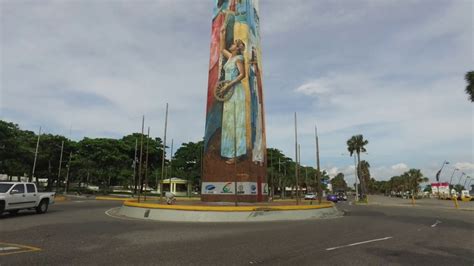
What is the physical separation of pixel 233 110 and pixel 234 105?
15.9 inches

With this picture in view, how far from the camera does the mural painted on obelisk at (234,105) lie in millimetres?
29062

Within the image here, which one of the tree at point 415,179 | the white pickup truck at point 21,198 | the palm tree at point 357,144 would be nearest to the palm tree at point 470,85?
the white pickup truck at point 21,198

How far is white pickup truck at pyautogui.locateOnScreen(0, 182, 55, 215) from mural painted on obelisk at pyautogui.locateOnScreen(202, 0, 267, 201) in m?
11.1

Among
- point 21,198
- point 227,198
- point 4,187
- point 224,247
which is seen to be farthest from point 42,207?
point 224,247

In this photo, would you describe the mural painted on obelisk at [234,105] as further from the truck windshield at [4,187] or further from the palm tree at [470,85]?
the palm tree at [470,85]

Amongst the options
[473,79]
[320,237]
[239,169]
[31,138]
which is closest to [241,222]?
[320,237]

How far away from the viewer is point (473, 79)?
3002 centimetres

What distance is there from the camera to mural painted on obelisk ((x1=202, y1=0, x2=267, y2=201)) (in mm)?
29062

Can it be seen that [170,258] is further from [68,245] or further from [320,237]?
[320,237]

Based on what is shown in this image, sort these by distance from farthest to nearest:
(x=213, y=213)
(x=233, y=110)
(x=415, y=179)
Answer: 1. (x=415, y=179)
2. (x=233, y=110)
3. (x=213, y=213)

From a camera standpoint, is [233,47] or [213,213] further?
[233,47]

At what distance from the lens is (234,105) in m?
29.9

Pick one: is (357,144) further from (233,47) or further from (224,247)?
(224,247)

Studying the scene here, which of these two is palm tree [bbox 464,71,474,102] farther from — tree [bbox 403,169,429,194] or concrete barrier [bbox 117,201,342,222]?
tree [bbox 403,169,429,194]
